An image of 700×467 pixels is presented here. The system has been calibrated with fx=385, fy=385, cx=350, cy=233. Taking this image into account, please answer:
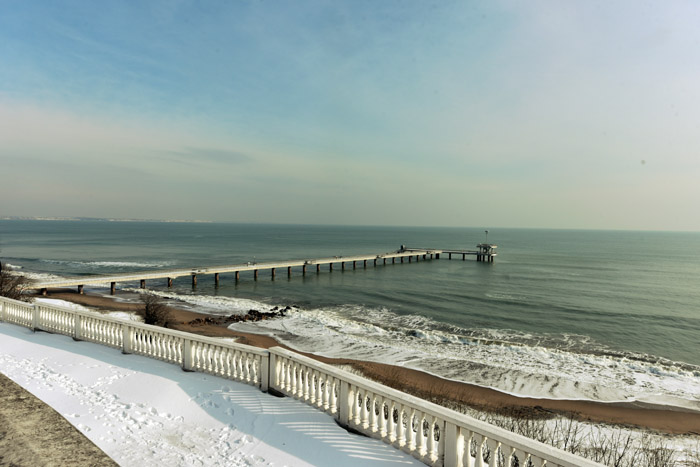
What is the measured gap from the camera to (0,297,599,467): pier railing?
4594 mm

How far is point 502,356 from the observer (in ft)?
68.4

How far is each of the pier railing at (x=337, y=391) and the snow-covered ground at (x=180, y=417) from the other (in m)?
0.25

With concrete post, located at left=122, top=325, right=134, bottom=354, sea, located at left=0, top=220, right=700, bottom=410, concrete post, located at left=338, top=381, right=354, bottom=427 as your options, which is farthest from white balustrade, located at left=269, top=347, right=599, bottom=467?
sea, located at left=0, top=220, right=700, bottom=410

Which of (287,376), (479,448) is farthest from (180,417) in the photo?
(479,448)

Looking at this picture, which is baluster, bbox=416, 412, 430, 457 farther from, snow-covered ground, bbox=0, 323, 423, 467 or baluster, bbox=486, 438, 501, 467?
baluster, bbox=486, 438, 501, 467

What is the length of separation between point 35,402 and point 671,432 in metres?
17.9

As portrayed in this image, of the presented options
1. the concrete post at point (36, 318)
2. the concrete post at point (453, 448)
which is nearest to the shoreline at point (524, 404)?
the concrete post at point (453, 448)

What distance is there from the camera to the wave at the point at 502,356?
16719 mm

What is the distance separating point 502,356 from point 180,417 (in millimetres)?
18535

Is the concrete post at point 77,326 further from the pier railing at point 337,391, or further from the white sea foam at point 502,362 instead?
the white sea foam at point 502,362

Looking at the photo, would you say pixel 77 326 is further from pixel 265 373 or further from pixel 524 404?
pixel 524 404

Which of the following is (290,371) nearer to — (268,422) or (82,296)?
(268,422)

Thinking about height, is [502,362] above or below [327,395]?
below

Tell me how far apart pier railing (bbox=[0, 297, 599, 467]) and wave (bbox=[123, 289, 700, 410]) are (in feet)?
38.0
